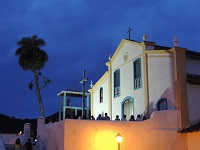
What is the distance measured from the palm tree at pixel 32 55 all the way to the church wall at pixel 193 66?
46.0 ft

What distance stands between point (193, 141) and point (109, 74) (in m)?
9.11

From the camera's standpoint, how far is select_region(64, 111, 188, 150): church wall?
66.1 ft

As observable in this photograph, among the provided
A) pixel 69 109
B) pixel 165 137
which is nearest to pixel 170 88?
pixel 165 137

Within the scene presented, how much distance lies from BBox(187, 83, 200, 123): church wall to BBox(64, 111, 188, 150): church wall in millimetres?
1024

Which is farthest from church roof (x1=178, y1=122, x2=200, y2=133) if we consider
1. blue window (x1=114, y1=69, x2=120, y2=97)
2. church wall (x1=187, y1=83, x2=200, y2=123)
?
blue window (x1=114, y1=69, x2=120, y2=97)

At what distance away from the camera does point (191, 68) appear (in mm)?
24094

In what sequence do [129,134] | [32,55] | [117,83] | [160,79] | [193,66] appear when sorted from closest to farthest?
[129,134]
[160,79]
[193,66]
[117,83]
[32,55]

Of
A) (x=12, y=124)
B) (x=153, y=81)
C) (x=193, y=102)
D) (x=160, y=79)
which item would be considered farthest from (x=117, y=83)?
(x=12, y=124)

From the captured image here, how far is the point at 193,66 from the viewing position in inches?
955

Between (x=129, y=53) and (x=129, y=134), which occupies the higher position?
(x=129, y=53)

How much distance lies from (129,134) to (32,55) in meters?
14.9

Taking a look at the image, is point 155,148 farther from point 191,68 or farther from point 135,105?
point 191,68

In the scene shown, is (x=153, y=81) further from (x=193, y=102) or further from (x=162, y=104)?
(x=193, y=102)

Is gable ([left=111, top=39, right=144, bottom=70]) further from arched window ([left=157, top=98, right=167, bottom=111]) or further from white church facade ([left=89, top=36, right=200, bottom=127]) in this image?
arched window ([left=157, top=98, right=167, bottom=111])
